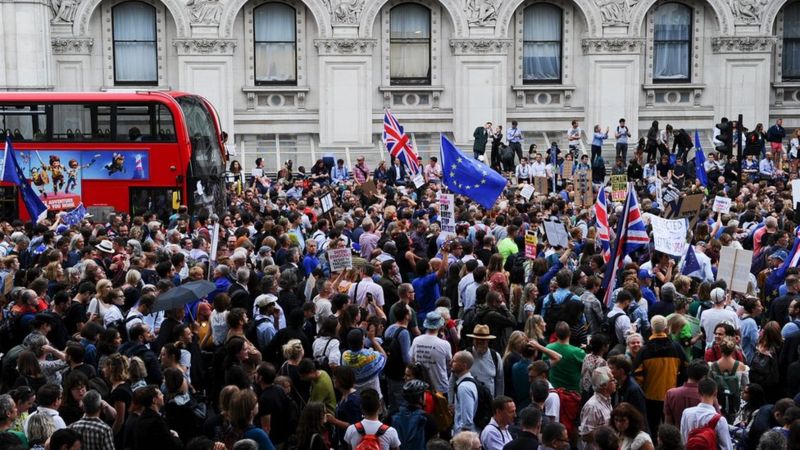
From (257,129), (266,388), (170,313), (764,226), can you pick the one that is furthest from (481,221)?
(257,129)

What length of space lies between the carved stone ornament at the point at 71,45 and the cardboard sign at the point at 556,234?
82.9 ft

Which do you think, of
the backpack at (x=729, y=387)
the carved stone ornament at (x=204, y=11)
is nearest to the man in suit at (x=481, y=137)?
the carved stone ornament at (x=204, y=11)

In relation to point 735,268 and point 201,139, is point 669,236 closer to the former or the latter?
point 735,268

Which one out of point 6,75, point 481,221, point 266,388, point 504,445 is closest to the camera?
point 504,445

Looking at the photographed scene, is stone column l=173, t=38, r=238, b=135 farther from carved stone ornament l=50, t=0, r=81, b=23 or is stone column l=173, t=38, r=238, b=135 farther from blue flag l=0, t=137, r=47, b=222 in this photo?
blue flag l=0, t=137, r=47, b=222

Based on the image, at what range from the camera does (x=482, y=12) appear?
40.9 metres

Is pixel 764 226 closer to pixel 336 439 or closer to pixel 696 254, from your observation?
pixel 696 254

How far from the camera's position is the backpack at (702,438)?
10.8 metres

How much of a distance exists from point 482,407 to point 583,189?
18.3 m

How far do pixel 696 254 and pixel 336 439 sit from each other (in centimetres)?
718

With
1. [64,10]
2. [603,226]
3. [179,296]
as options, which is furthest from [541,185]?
[179,296]

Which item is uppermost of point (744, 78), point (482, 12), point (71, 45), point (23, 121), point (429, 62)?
point (482, 12)

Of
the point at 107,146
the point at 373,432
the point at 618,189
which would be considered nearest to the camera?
the point at 373,432

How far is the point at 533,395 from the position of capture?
1145 cm
